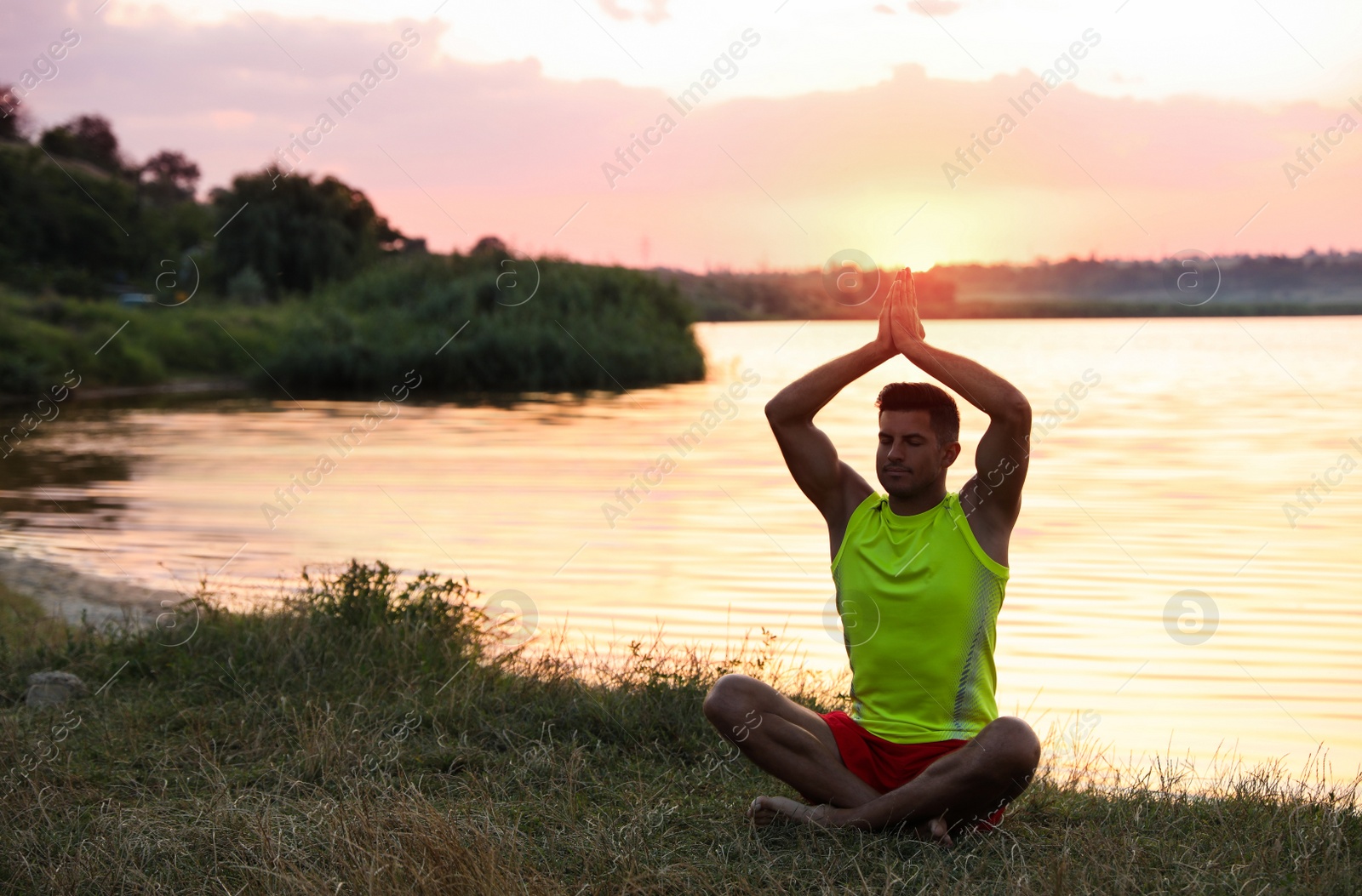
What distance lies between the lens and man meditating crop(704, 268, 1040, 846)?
4348mm

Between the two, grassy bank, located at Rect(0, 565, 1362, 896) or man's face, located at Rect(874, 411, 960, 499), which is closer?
grassy bank, located at Rect(0, 565, 1362, 896)

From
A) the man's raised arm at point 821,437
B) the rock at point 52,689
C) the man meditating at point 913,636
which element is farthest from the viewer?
the rock at point 52,689

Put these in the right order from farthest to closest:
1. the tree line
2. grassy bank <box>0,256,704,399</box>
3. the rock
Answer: the tree line → grassy bank <box>0,256,704,399</box> → the rock

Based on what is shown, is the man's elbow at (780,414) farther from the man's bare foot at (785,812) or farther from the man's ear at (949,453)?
the man's bare foot at (785,812)

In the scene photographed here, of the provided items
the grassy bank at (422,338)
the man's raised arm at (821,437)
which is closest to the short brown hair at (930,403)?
the man's raised arm at (821,437)

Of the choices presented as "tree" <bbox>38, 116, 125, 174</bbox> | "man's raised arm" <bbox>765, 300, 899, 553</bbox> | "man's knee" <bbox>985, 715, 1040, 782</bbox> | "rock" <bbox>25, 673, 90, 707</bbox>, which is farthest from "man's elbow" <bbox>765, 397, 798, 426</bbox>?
"tree" <bbox>38, 116, 125, 174</bbox>

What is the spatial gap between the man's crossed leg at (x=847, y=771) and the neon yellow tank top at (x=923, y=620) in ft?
0.58

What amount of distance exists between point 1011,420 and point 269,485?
15.1 m

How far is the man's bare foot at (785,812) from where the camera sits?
177 inches

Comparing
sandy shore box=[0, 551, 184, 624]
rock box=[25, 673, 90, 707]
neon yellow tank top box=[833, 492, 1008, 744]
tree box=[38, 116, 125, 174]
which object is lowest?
sandy shore box=[0, 551, 184, 624]

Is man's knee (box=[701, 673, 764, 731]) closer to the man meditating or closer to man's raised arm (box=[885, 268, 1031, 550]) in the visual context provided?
the man meditating

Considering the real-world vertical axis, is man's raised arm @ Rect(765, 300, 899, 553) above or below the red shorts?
Answer: above

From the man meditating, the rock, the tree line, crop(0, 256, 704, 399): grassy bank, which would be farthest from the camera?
the tree line

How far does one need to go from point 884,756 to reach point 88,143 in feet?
264
